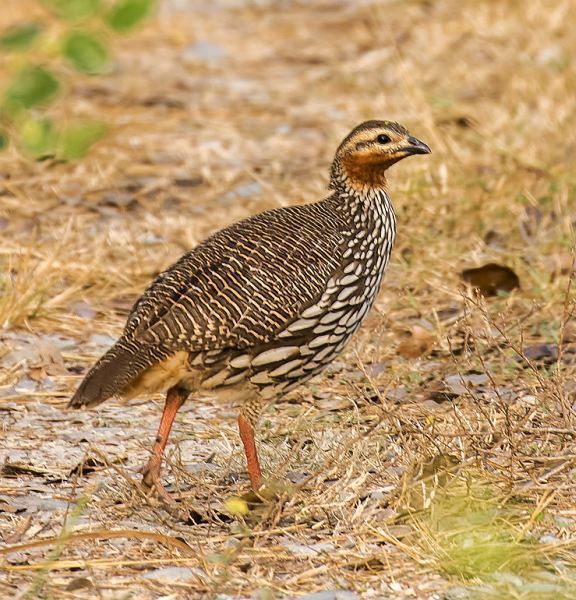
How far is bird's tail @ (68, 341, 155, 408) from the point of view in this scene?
177 inches

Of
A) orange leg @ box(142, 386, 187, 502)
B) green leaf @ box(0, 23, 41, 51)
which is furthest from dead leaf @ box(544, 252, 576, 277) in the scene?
green leaf @ box(0, 23, 41, 51)

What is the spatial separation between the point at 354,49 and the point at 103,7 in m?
9.28

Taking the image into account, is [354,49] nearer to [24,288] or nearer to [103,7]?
[24,288]

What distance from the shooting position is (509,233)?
295 inches

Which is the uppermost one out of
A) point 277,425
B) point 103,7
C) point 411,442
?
point 103,7

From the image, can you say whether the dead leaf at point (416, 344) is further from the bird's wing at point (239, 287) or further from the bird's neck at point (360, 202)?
the bird's wing at point (239, 287)

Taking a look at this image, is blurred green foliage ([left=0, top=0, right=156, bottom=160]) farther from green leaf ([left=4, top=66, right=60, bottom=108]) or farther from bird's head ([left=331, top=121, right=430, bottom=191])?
bird's head ([left=331, top=121, right=430, bottom=191])

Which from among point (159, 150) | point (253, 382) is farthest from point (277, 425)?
point (159, 150)

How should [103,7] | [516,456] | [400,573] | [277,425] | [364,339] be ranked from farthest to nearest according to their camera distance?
[364,339]
[277,425]
[516,456]
[400,573]
[103,7]

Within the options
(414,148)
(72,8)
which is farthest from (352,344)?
(72,8)

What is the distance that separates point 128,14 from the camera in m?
2.94

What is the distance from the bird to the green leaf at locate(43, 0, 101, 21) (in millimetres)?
1881

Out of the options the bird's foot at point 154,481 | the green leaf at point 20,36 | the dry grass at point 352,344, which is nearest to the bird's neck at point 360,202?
the dry grass at point 352,344

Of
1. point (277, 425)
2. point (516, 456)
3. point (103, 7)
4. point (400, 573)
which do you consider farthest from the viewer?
point (277, 425)
